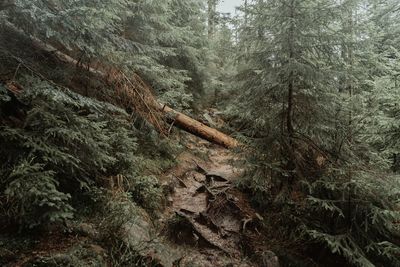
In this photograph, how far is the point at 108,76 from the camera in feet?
26.1

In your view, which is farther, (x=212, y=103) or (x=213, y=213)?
(x=212, y=103)

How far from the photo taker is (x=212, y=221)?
7.76 metres

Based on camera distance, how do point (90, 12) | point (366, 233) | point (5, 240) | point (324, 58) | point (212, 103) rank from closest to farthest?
point (5, 240), point (90, 12), point (366, 233), point (324, 58), point (212, 103)

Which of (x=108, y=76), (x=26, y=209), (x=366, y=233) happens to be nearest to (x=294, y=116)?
(x=366, y=233)

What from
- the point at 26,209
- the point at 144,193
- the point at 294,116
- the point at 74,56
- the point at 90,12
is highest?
the point at 90,12

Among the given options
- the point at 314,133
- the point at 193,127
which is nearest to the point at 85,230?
the point at 314,133

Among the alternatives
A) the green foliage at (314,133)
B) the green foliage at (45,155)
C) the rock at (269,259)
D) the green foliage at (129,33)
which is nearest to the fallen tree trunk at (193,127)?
the green foliage at (129,33)

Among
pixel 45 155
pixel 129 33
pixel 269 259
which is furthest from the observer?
pixel 129 33

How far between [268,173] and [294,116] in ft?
5.00

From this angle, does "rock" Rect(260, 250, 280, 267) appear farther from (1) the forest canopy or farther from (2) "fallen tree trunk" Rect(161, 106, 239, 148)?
(2) "fallen tree trunk" Rect(161, 106, 239, 148)

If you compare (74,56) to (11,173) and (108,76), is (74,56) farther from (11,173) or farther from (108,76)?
(11,173)

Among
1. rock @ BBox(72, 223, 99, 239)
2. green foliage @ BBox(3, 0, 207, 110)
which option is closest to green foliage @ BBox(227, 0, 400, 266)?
green foliage @ BBox(3, 0, 207, 110)

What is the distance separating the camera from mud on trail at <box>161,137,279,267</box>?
6844mm

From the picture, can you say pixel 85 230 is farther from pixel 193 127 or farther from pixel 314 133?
pixel 193 127
